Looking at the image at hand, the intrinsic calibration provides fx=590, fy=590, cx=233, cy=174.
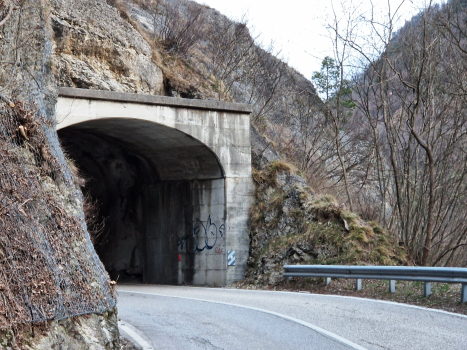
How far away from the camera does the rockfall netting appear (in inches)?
217

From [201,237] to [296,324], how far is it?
33.2 feet

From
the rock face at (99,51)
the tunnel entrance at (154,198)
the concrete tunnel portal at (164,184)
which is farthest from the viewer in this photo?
the rock face at (99,51)

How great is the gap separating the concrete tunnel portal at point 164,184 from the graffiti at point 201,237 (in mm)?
29

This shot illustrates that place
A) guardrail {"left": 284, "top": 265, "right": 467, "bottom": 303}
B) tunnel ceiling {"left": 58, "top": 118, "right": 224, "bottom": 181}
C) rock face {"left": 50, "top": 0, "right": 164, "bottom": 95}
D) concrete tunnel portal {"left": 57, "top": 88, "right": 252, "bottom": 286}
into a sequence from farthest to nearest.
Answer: rock face {"left": 50, "top": 0, "right": 164, "bottom": 95} → tunnel ceiling {"left": 58, "top": 118, "right": 224, "bottom": 181} → concrete tunnel portal {"left": 57, "top": 88, "right": 252, "bottom": 286} → guardrail {"left": 284, "top": 265, "right": 467, "bottom": 303}

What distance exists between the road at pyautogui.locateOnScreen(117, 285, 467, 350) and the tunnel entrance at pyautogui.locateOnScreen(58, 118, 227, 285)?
651cm

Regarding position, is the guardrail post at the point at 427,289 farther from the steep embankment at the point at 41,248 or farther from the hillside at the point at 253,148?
the steep embankment at the point at 41,248

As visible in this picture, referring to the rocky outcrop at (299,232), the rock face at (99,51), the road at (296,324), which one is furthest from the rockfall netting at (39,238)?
the rock face at (99,51)

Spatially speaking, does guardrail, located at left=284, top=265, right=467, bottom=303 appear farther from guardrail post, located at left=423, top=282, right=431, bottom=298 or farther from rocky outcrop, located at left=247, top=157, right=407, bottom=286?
rocky outcrop, located at left=247, top=157, right=407, bottom=286

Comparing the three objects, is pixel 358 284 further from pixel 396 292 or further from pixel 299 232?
pixel 299 232

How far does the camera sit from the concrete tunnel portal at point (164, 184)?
52.1 ft

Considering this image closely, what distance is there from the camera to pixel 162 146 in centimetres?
1783

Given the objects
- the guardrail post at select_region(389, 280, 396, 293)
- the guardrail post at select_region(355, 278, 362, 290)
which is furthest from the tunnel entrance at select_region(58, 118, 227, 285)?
the guardrail post at select_region(389, 280, 396, 293)

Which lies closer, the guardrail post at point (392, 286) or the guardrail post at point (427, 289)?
the guardrail post at point (427, 289)

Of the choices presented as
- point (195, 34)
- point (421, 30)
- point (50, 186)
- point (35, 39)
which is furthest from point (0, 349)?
point (195, 34)
